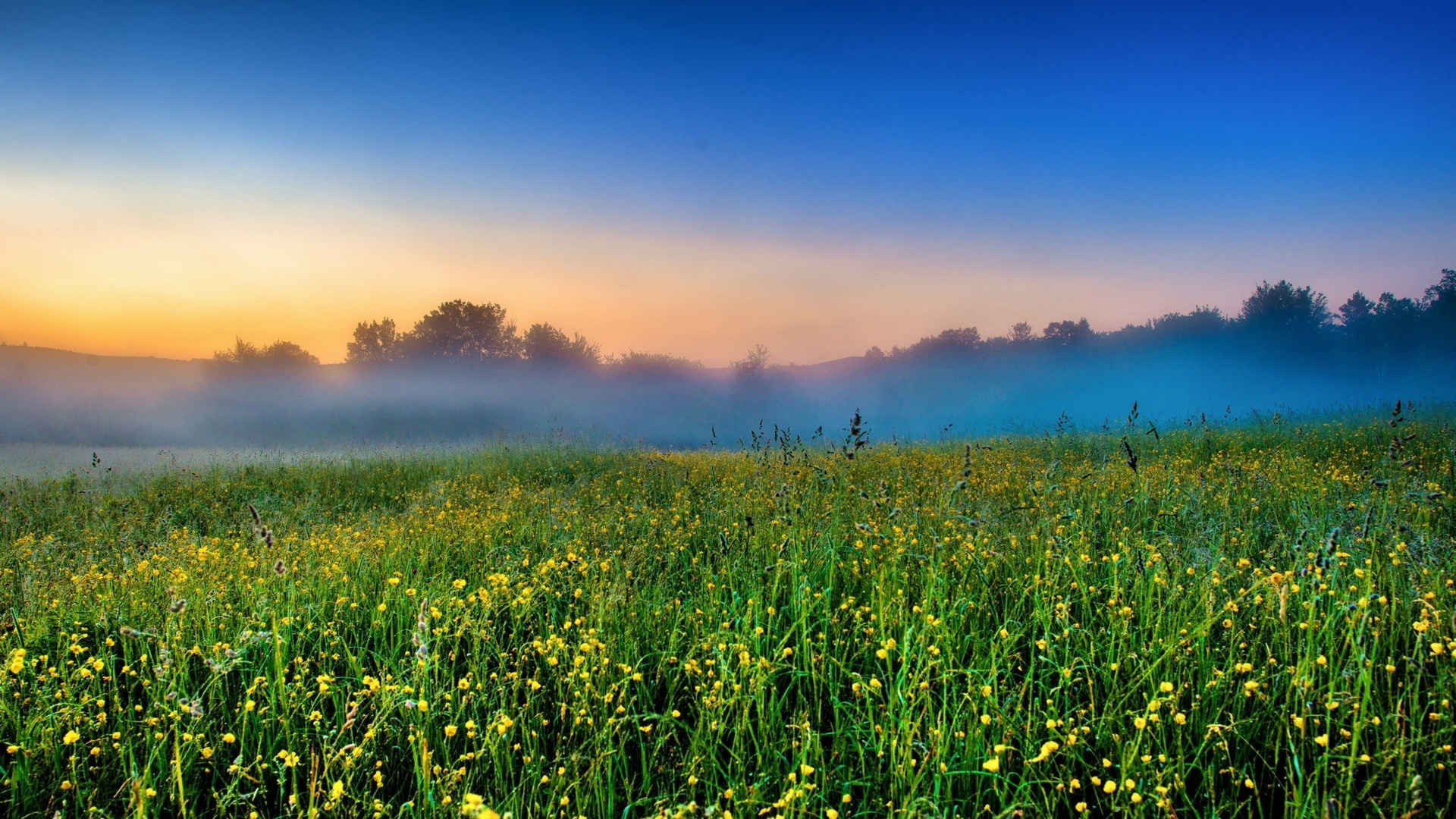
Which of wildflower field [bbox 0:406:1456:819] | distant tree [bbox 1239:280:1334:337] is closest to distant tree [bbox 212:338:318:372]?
wildflower field [bbox 0:406:1456:819]

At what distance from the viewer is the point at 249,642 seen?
3.22 m

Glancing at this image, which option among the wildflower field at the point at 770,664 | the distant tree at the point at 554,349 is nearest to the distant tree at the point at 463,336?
the distant tree at the point at 554,349

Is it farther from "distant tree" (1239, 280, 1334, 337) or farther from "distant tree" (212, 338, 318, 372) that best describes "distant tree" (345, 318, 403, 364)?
"distant tree" (1239, 280, 1334, 337)

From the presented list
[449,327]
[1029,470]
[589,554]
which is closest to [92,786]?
[589,554]

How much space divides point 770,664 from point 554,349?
55293 millimetres

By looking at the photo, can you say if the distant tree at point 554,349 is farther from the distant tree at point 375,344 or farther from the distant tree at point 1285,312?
the distant tree at point 1285,312

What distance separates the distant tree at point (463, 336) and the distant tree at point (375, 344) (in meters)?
1.38

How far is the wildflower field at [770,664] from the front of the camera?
2.37 metres

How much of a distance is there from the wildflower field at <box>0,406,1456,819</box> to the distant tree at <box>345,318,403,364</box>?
177 feet

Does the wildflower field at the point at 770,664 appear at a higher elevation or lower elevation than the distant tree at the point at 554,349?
lower

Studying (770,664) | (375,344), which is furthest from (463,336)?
(770,664)

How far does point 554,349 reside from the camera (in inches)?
2183

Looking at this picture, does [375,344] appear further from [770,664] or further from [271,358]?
[770,664]

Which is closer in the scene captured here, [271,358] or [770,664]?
[770,664]
